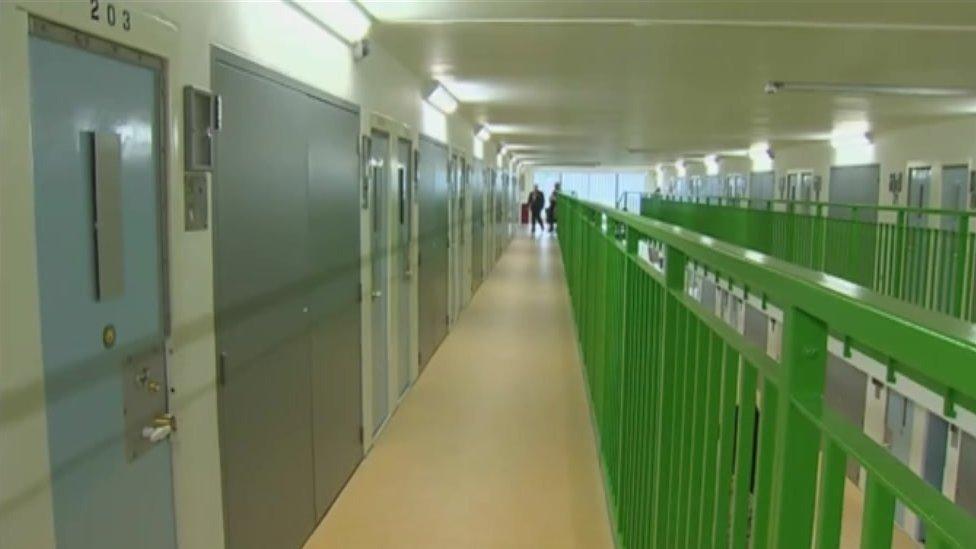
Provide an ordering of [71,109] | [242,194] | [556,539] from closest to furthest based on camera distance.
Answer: [71,109]
[242,194]
[556,539]

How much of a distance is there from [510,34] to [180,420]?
122 inches

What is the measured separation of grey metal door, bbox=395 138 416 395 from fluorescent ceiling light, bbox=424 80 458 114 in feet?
2.96

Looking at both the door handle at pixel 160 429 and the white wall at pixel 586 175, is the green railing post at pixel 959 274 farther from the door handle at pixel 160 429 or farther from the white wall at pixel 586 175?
the white wall at pixel 586 175

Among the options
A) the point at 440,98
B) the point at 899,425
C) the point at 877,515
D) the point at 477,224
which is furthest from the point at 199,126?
the point at 477,224

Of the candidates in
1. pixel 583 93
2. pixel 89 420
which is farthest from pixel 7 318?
pixel 583 93

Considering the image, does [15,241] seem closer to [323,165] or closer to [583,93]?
[323,165]

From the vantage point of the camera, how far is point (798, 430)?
0.92 m

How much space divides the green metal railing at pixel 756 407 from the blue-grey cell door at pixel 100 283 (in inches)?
50.5

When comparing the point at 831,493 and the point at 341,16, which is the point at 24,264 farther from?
the point at 341,16

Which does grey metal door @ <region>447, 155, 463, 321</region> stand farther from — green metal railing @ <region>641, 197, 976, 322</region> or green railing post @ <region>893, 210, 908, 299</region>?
green railing post @ <region>893, 210, 908, 299</region>

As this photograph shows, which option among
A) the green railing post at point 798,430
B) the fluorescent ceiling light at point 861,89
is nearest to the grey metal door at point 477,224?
the fluorescent ceiling light at point 861,89

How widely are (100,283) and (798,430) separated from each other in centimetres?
144

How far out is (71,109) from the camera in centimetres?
155

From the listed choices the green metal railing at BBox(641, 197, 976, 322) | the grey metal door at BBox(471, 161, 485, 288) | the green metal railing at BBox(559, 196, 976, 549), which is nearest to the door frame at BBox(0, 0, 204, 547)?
the green metal railing at BBox(559, 196, 976, 549)
